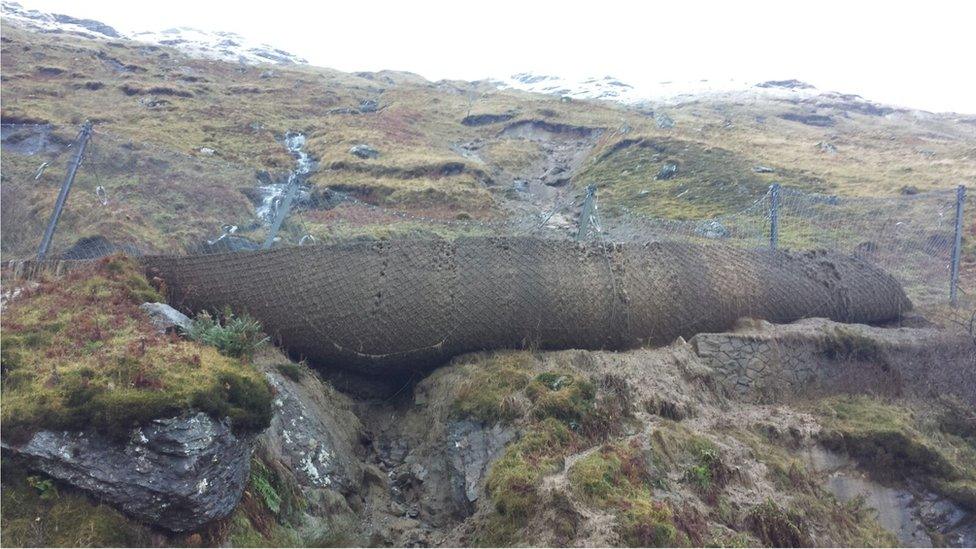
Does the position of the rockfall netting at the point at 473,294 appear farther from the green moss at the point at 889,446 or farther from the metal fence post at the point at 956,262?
the metal fence post at the point at 956,262

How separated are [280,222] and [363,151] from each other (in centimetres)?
2948

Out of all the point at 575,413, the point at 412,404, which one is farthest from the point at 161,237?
the point at 575,413

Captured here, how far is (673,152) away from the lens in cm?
4222

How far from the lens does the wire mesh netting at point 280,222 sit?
13547 mm

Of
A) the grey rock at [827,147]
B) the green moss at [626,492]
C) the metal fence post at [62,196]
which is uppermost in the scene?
the grey rock at [827,147]

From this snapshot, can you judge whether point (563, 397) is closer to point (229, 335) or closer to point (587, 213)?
point (587, 213)

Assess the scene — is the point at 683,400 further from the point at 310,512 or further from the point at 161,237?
the point at 161,237

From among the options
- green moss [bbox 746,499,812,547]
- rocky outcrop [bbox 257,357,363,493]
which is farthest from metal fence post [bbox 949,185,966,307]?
rocky outcrop [bbox 257,357,363,493]

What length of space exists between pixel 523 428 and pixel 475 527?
1.61 metres

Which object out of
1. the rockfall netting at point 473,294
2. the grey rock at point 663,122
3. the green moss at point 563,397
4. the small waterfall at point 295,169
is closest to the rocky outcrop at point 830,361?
the rockfall netting at point 473,294

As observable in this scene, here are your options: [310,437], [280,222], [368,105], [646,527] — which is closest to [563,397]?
[646,527]

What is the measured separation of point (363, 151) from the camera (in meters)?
39.9

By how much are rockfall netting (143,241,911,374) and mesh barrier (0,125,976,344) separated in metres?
0.04

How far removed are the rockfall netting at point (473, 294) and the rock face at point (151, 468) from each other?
12.2 ft
